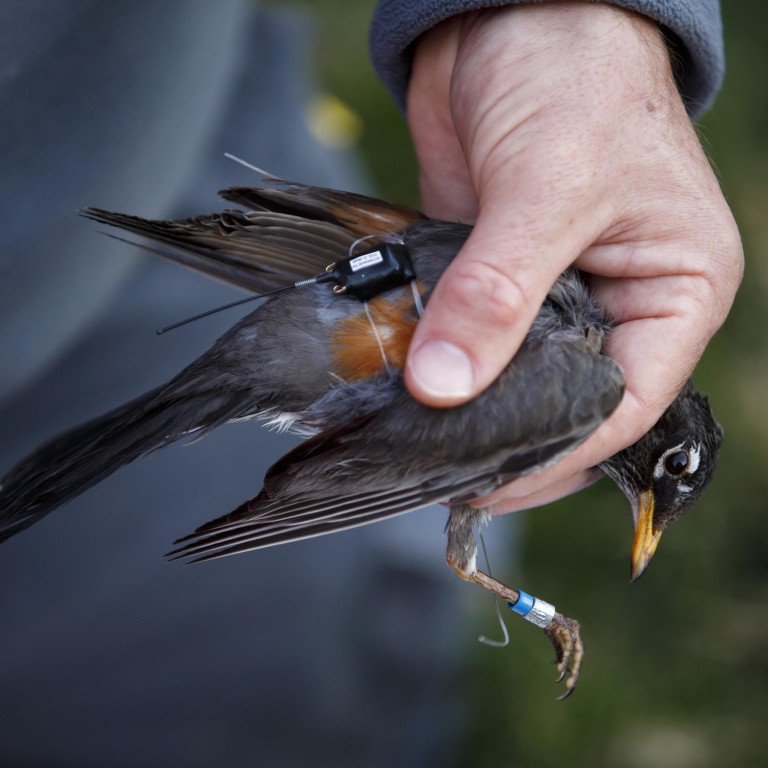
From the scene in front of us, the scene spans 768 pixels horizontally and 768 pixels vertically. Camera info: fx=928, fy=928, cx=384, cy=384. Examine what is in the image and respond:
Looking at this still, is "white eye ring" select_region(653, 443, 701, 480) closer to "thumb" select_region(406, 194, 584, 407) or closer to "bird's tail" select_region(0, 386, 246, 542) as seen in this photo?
"thumb" select_region(406, 194, 584, 407)

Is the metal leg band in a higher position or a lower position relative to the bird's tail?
lower

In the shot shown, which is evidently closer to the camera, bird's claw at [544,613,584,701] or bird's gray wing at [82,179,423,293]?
bird's gray wing at [82,179,423,293]

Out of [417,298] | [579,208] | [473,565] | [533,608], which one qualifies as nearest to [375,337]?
[417,298]

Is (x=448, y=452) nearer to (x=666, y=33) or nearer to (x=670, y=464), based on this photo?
(x=670, y=464)

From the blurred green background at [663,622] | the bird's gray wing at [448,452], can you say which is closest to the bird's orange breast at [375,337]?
the bird's gray wing at [448,452]

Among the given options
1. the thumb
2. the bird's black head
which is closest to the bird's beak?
the bird's black head

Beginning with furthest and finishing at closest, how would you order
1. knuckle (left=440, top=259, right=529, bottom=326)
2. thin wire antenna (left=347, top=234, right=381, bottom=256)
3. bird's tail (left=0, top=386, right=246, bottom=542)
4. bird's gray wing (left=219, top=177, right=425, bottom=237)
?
bird's gray wing (left=219, top=177, right=425, bottom=237)
thin wire antenna (left=347, top=234, right=381, bottom=256)
bird's tail (left=0, top=386, right=246, bottom=542)
knuckle (left=440, top=259, right=529, bottom=326)

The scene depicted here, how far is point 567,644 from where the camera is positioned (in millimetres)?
3102

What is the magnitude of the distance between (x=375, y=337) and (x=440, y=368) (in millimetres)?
373

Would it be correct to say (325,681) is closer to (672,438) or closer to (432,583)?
(432,583)

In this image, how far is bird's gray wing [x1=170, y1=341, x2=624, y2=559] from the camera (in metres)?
2.39

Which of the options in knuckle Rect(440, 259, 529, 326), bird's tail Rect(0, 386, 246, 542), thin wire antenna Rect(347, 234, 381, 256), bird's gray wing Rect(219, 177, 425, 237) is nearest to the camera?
knuckle Rect(440, 259, 529, 326)

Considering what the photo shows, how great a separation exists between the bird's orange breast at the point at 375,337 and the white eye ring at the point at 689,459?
1.07 meters

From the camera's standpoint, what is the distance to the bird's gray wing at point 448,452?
2.39m
